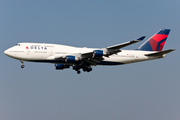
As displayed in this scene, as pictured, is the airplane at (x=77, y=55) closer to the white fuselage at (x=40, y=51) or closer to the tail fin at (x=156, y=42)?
the white fuselage at (x=40, y=51)

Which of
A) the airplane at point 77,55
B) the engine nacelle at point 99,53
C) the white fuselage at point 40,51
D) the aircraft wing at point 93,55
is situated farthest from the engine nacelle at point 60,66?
the engine nacelle at point 99,53

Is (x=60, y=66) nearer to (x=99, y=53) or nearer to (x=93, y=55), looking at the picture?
(x=93, y=55)

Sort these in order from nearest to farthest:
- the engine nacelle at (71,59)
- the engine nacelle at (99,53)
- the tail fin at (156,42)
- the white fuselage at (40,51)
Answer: the engine nacelle at (99,53)
the engine nacelle at (71,59)
the white fuselage at (40,51)
the tail fin at (156,42)

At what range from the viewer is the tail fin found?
50331 millimetres

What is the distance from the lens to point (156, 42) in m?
51.0

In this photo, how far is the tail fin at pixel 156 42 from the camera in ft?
165

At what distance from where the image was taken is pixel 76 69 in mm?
48906

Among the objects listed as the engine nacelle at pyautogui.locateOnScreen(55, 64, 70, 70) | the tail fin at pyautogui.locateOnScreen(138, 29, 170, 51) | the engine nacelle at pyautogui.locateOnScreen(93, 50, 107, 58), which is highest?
the tail fin at pyautogui.locateOnScreen(138, 29, 170, 51)

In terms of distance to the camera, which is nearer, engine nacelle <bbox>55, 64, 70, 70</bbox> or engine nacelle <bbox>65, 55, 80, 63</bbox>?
engine nacelle <bbox>65, 55, 80, 63</bbox>

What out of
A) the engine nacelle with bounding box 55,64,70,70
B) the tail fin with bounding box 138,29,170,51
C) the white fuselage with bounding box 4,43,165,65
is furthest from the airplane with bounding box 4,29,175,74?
the engine nacelle with bounding box 55,64,70,70

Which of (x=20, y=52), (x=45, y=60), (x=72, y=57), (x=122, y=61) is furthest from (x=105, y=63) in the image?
(x=20, y=52)

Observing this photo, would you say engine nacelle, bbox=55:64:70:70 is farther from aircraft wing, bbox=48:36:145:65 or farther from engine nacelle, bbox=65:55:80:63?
engine nacelle, bbox=65:55:80:63

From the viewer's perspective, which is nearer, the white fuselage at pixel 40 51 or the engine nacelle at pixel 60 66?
the white fuselage at pixel 40 51

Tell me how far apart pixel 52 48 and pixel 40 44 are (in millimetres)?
2024
